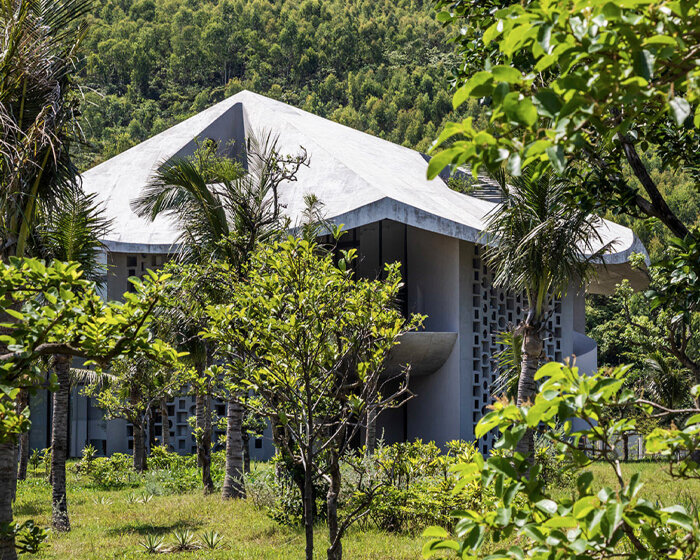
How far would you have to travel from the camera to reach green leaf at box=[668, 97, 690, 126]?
6.84ft

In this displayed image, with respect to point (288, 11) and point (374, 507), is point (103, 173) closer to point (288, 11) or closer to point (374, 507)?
point (374, 507)

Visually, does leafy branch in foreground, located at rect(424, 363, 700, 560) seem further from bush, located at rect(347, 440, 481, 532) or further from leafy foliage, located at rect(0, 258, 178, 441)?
bush, located at rect(347, 440, 481, 532)

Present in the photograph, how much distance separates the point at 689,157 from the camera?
636cm

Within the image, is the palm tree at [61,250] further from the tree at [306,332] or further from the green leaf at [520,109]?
the green leaf at [520,109]

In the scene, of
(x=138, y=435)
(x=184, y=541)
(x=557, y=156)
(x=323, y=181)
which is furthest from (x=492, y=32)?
(x=138, y=435)

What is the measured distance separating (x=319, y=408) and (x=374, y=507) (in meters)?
1.76

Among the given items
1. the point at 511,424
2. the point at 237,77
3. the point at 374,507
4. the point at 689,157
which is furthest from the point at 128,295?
the point at 237,77

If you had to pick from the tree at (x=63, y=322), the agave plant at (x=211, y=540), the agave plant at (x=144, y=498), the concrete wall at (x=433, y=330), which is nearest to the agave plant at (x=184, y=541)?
the agave plant at (x=211, y=540)

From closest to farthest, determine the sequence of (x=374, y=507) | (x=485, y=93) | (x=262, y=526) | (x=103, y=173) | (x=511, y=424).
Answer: (x=485, y=93) < (x=511, y=424) < (x=374, y=507) < (x=262, y=526) < (x=103, y=173)

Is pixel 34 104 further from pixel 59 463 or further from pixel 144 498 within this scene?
pixel 144 498

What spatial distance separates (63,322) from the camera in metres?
3.80

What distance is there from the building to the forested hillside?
43977 millimetres

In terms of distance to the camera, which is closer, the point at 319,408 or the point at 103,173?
the point at 319,408

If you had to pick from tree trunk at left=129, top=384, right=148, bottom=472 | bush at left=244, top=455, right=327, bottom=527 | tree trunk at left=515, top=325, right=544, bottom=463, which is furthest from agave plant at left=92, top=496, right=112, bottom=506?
tree trunk at left=515, top=325, right=544, bottom=463
